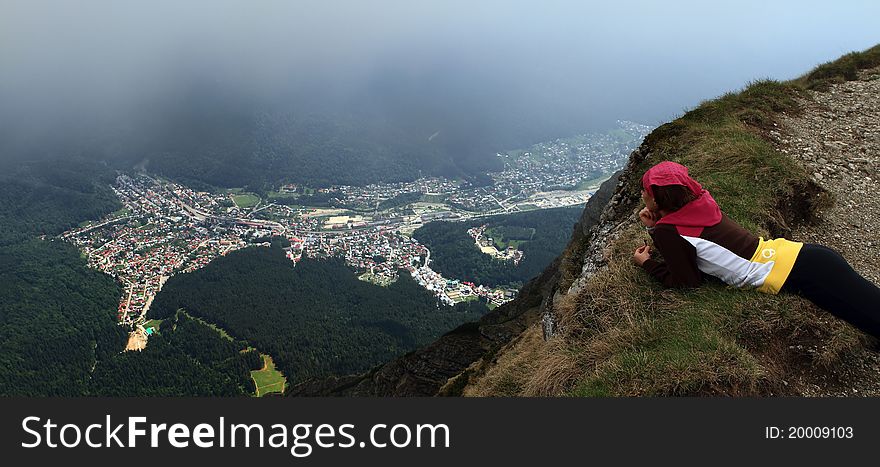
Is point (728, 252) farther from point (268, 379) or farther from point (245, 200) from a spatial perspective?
point (245, 200)

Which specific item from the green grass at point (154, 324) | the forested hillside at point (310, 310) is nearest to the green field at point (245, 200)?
the forested hillside at point (310, 310)

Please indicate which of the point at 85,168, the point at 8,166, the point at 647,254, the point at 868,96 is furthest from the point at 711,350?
the point at 8,166

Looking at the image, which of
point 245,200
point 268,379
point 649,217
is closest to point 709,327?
point 649,217

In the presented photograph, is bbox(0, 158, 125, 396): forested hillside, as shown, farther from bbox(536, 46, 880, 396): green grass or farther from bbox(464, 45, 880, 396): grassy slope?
bbox(536, 46, 880, 396): green grass

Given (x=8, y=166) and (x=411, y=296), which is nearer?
(x=411, y=296)

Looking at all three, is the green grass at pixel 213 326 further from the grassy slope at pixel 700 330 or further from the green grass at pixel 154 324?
the grassy slope at pixel 700 330

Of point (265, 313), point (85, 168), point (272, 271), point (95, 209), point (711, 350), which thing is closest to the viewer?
point (711, 350)

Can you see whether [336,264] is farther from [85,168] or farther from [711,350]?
[85,168]
